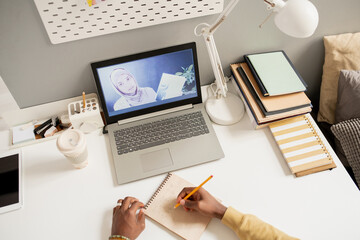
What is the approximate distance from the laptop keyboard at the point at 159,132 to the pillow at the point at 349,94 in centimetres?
65

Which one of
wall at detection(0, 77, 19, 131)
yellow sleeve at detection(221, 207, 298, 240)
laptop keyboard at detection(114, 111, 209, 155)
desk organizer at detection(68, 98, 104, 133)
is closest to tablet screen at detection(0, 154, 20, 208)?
wall at detection(0, 77, 19, 131)

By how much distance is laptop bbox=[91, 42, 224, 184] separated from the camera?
3.43 feet

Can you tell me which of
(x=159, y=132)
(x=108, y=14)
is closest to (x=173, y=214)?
(x=159, y=132)

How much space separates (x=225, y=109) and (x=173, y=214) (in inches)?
19.0

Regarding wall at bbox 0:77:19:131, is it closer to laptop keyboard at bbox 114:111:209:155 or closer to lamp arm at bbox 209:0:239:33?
laptop keyboard at bbox 114:111:209:155

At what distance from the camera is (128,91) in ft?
3.60

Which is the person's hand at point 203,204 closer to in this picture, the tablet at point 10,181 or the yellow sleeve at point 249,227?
the yellow sleeve at point 249,227

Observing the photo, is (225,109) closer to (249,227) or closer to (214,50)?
(214,50)

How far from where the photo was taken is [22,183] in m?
1.01

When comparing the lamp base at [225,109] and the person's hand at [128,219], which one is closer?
the person's hand at [128,219]

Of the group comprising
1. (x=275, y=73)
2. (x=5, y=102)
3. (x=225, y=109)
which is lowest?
(x=225, y=109)

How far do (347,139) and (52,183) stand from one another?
1143 millimetres

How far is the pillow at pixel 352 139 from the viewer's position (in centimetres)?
109

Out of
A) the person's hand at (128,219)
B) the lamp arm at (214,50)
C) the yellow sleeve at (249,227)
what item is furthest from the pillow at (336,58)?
the person's hand at (128,219)
